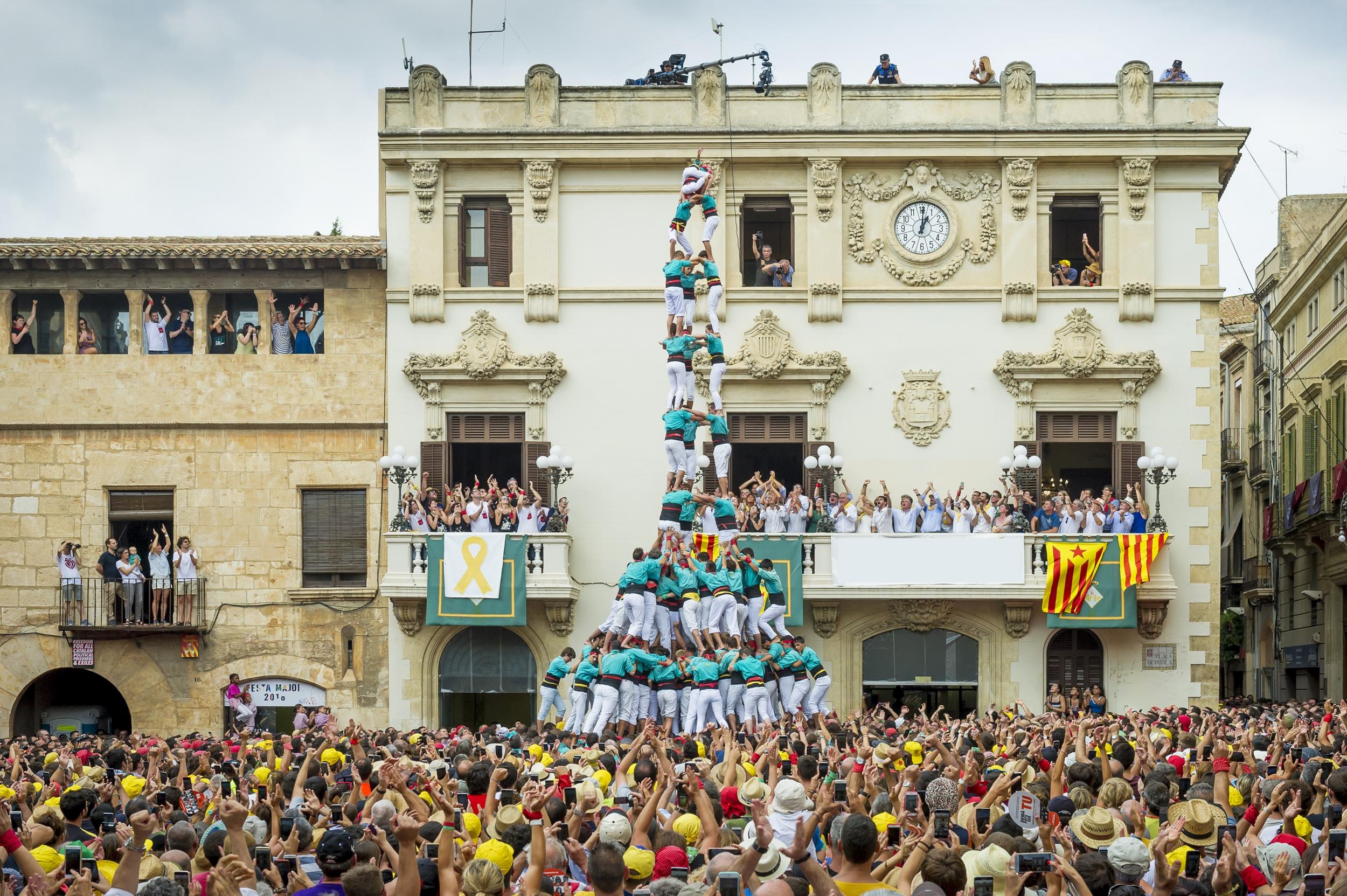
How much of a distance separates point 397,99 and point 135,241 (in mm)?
5344

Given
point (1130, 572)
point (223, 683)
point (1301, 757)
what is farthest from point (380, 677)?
point (1301, 757)

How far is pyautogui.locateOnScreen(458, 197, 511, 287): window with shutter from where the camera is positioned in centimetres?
3100

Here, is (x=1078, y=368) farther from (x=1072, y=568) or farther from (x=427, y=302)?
(x=427, y=302)

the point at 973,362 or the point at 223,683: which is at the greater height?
the point at 973,362

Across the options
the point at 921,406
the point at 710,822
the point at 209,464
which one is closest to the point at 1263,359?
the point at 921,406

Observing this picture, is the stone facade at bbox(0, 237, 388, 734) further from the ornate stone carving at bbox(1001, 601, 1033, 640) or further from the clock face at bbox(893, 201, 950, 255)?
the ornate stone carving at bbox(1001, 601, 1033, 640)

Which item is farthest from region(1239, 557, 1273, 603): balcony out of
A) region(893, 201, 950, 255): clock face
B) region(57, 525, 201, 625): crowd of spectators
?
region(57, 525, 201, 625): crowd of spectators

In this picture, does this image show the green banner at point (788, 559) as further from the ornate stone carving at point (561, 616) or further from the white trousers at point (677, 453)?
the white trousers at point (677, 453)

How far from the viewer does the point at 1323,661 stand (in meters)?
35.0

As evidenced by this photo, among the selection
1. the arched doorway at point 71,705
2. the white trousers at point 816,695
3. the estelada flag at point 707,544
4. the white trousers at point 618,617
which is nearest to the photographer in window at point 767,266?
the estelada flag at point 707,544

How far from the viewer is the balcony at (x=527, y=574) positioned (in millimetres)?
29062

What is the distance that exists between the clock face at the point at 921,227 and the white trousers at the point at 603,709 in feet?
41.8

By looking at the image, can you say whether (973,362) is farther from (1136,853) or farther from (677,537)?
(1136,853)

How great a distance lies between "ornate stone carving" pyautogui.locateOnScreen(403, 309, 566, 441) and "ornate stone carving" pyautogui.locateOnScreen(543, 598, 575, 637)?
3.05 meters
